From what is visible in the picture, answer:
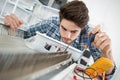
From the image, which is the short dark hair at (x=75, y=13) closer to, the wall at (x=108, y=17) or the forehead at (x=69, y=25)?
the forehead at (x=69, y=25)

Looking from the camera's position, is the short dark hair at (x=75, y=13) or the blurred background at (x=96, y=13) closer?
the short dark hair at (x=75, y=13)

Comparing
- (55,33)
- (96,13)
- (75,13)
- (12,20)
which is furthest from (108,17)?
(12,20)

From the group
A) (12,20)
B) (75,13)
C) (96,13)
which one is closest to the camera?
(12,20)

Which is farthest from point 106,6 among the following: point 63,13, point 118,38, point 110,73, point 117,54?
point 110,73

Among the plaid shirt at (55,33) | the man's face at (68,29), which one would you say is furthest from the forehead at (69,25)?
the plaid shirt at (55,33)

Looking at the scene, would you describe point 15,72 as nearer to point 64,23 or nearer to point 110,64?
point 110,64

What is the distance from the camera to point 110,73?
1.52 metres

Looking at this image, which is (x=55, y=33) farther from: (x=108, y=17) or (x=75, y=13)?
(x=108, y=17)

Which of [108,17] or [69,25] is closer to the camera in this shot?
[69,25]

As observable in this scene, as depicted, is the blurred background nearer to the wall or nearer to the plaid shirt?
the wall

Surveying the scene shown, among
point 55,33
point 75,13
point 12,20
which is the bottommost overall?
point 55,33

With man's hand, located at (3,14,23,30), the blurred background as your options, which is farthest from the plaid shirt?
the blurred background

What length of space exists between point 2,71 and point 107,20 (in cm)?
392

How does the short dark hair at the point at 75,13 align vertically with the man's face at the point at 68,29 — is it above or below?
above
